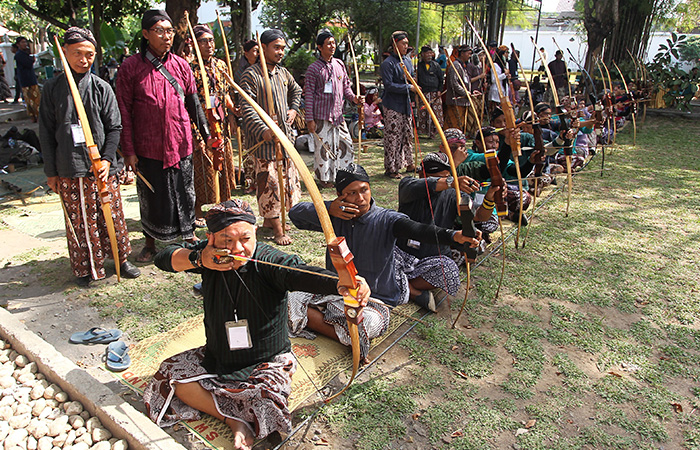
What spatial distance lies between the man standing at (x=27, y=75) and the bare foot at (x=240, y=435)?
1288cm

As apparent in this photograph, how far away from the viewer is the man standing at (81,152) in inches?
142

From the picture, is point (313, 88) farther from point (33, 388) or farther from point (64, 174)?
point (33, 388)

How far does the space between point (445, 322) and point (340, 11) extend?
1841 centimetres

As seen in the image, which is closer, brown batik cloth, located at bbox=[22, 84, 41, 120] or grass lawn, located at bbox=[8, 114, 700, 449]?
grass lawn, located at bbox=[8, 114, 700, 449]

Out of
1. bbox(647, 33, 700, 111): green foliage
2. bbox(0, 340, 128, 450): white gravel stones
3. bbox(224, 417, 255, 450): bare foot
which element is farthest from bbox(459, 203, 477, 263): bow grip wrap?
bbox(647, 33, 700, 111): green foliage

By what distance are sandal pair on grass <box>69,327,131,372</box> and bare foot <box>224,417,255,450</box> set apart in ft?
3.06

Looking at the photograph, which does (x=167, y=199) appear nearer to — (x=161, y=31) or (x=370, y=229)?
(x=161, y=31)

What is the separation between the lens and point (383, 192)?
6.71m

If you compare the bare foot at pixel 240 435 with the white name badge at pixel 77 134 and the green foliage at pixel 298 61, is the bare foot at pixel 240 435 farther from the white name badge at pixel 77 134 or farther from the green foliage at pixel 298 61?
the green foliage at pixel 298 61

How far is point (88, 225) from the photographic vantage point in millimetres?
3893

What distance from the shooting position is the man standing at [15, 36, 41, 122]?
12.2m

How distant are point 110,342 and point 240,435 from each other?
4.61 ft

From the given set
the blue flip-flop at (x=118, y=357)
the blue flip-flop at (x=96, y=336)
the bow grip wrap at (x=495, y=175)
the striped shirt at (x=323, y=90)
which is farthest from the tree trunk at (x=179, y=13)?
the bow grip wrap at (x=495, y=175)

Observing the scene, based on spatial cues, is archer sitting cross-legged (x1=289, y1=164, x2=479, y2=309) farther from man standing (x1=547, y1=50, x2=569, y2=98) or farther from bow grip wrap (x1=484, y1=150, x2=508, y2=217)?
man standing (x1=547, y1=50, x2=569, y2=98)
